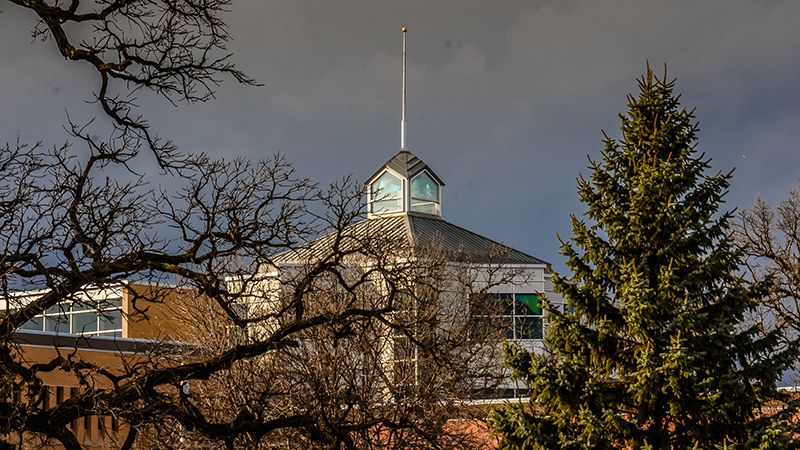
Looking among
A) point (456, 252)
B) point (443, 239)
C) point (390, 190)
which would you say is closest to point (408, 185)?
point (390, 190)

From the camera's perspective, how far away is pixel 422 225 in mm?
39875

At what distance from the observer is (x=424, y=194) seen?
138 feet

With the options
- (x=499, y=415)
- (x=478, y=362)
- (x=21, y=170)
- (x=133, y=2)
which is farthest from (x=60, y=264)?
(x=478, y=362)

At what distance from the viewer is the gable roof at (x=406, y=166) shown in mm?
41531

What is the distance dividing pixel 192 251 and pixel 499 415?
6.71 meters

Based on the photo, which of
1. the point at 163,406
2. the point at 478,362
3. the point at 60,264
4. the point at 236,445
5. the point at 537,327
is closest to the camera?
the point at 60,264

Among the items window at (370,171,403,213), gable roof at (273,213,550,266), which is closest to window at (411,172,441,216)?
gable roof at (273,213,550,266)

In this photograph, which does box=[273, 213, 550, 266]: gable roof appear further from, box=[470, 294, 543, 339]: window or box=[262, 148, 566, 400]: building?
box=[470, 294, 543, 339]: window

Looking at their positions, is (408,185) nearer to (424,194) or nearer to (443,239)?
(424,194)

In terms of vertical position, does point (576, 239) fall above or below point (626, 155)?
below

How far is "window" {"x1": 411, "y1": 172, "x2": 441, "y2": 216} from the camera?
4159cm

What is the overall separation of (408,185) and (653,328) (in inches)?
1101

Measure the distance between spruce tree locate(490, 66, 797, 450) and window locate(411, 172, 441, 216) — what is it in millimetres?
25677

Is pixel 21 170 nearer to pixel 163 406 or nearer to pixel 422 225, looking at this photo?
pixel 163 406
